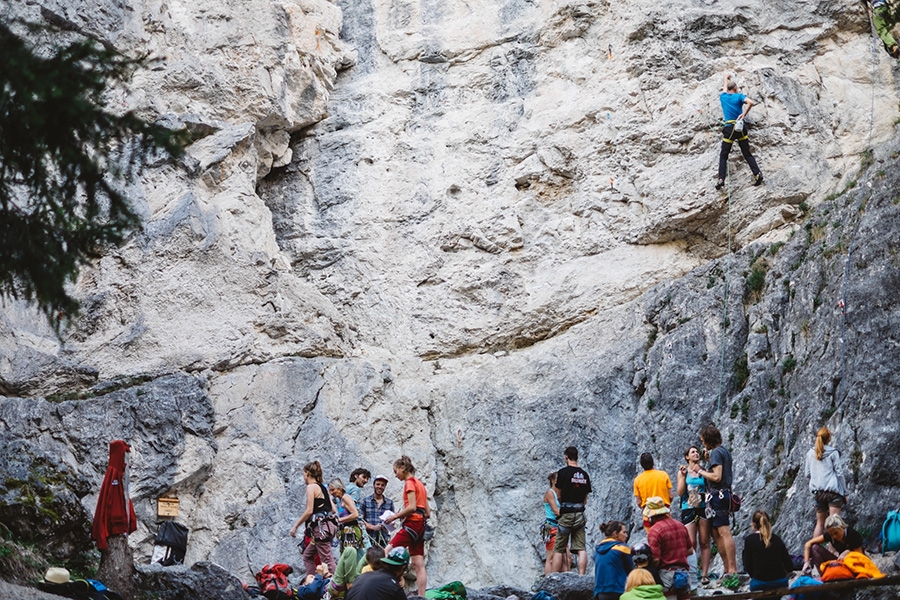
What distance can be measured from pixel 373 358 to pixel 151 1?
8438 millimetres

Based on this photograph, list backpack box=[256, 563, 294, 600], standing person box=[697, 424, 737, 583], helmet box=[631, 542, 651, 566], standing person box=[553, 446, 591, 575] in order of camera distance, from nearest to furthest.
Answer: helmet box=[631, 542, 651, 566] < standing person box=[697, 424, 737, 583] < backpack box=[256, 563, 294, 600] < standing person box=[553, 446, 591, 575]

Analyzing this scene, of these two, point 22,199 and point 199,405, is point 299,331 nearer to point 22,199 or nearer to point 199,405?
point 199,405

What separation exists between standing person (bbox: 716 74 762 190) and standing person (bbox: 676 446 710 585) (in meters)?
7.32

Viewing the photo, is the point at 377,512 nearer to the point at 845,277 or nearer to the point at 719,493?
the point at 719,493

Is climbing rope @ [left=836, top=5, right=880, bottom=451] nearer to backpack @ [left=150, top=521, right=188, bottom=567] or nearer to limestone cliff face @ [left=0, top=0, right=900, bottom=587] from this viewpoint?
limestone cliff face @ [left=0, top=0, right=900, bottom=587]

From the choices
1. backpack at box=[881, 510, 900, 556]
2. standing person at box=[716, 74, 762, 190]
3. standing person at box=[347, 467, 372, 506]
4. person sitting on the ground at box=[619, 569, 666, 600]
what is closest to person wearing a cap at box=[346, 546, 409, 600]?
person sitting on the ground at box=[619, 569, 666, 600]

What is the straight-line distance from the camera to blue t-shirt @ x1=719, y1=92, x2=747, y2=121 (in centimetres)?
1844

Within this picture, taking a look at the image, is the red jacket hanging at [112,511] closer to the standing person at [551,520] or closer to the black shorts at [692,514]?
the standing person at [551,520]

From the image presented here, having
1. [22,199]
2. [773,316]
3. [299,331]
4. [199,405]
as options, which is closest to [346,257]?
[299,331]

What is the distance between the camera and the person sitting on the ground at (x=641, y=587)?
9.06m

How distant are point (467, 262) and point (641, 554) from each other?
1118cm

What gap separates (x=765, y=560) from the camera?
398 inches

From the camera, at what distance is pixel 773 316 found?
52.6 ft

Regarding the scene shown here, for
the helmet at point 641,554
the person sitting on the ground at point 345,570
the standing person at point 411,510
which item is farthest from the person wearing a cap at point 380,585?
the standing person at point 411,510
